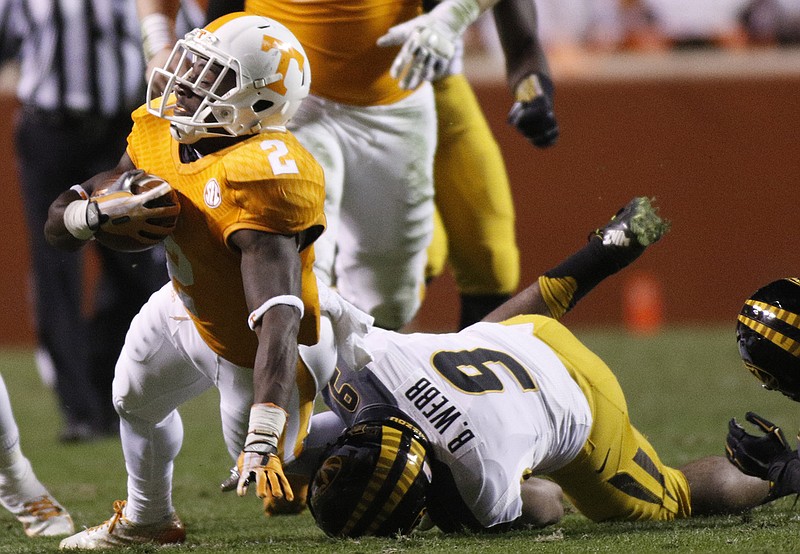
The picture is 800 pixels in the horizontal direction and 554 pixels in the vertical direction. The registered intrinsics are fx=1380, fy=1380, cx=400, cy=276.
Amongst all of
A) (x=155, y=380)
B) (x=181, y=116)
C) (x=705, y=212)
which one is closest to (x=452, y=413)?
(x=155, y=380)

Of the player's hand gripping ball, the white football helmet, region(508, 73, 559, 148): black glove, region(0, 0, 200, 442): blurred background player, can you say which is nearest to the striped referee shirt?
region(0, 0, 200, 442): blurred background player

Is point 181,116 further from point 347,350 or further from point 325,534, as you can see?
point 325,534

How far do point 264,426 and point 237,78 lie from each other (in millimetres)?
725

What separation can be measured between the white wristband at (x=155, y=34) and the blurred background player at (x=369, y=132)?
3 centimetres

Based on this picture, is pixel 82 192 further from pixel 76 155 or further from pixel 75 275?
pixel 75 275

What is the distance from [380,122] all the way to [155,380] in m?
1.07

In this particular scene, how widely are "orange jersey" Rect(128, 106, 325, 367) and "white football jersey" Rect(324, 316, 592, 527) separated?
9.4 inches

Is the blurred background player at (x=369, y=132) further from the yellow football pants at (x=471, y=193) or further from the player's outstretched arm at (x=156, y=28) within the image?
the yellow football pants at (x=471, y=193)

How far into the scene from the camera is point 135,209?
2.36 metres

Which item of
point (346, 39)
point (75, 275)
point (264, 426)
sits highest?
point (346, 39)

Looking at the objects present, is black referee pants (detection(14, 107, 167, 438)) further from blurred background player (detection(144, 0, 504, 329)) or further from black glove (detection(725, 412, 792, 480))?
black glove (detection(725, 412, 792, 480))

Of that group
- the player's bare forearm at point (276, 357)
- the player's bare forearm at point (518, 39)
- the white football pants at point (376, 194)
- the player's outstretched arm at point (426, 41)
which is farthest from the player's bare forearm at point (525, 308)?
the player's bare forearm at point (276, 357)

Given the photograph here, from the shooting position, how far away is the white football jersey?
2.56 metres

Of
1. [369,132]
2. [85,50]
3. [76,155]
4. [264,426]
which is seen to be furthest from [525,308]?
[85,50]
